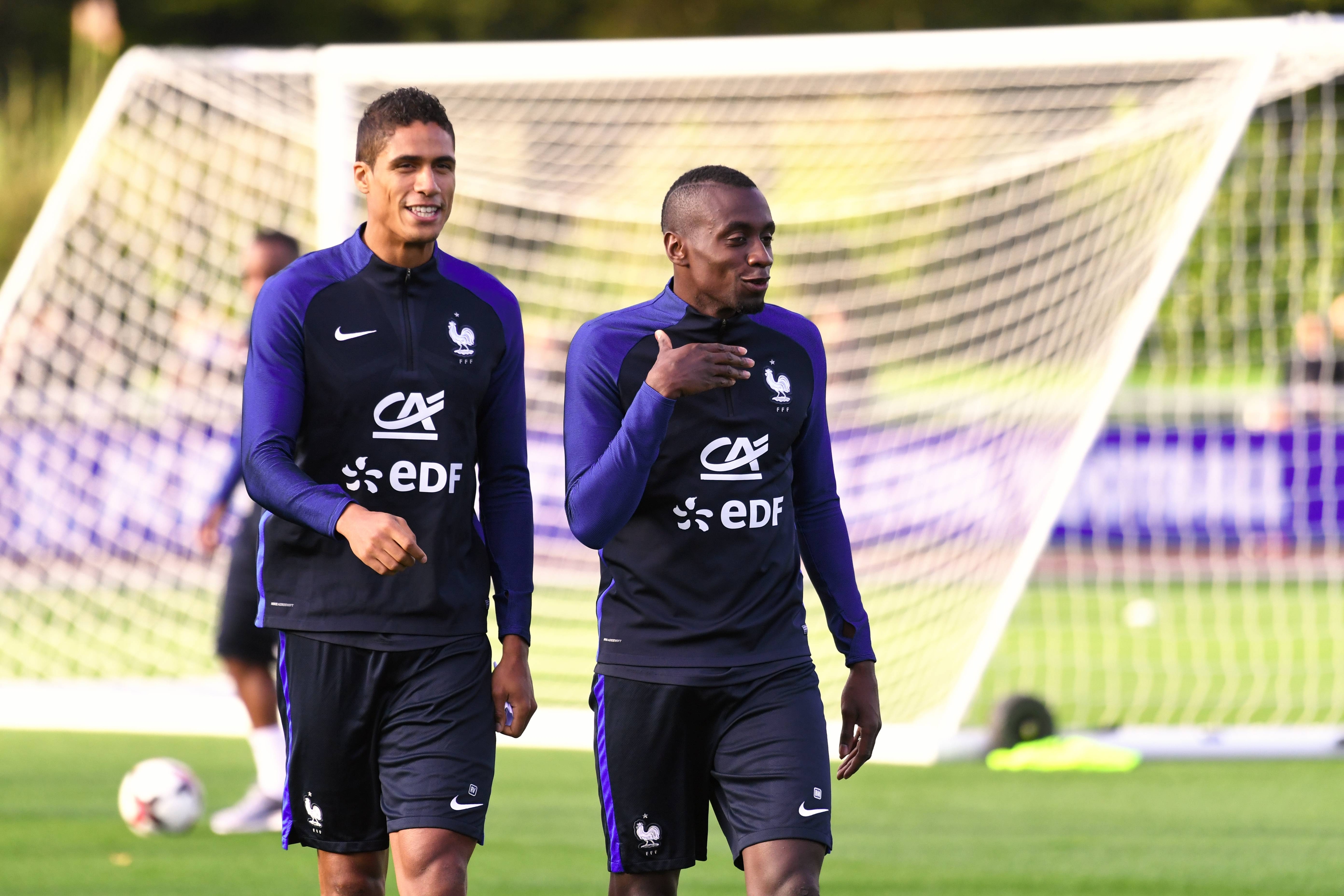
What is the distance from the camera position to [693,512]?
3877mm

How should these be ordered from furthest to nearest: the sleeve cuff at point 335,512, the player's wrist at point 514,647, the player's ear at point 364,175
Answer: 1. the player's wrist at point 514,647
2. the player's ear at point 364,175
3. the sleeve cuff at point 335,512

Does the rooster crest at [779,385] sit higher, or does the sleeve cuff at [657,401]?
the rooster crest at [779,385]

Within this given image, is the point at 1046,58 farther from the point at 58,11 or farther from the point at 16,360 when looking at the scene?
the point at 58,11

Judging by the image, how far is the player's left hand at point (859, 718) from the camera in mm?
4055

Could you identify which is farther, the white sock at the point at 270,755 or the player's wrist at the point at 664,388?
the white sock at the point at 270,755

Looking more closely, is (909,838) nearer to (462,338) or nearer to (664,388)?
(462,338)

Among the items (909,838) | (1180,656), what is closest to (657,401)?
(909,838)

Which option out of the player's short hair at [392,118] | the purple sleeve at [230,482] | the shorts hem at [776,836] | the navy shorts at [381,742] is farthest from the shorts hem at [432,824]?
the purple sleeve at [230,482]

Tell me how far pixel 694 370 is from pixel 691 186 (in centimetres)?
48

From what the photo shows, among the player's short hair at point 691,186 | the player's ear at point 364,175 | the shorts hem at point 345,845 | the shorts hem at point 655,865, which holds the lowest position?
the shorts hem at point 655,865

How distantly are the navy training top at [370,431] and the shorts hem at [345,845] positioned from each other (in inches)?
16.4

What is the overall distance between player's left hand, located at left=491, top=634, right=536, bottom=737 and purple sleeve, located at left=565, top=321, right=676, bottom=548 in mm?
324

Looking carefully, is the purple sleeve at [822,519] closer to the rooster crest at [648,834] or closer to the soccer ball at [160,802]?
the rooster crest at [648,834]

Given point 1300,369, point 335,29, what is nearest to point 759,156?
point 1300,369
